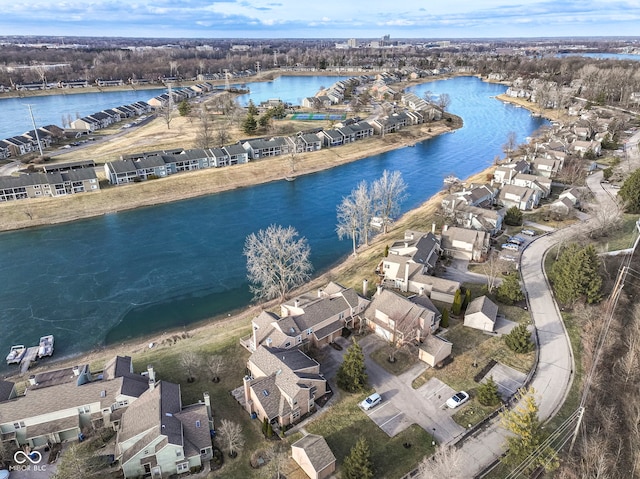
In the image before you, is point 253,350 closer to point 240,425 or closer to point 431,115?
point 240,425

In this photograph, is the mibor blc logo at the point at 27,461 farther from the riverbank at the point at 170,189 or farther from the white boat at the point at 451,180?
the white boat at the point at 451,180

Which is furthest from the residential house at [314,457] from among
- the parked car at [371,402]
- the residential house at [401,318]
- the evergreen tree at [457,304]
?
the evergreen tree at [457,304]

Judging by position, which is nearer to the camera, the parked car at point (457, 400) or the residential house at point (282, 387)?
the residential house at point (282, 387)

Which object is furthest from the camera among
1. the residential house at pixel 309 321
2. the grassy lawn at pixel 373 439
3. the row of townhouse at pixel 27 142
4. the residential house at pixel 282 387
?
the row of townhouse at pixel 27 142

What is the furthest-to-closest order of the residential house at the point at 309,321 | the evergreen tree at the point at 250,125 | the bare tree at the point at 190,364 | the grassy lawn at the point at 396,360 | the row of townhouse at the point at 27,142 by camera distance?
1. the evergreen tree at the point at 250,125
2. the row of townhouse at the point at 27,142
3. the residential house at the point at 309,321
4. the grassy lawn at the point at 396,360
5. the bare tree at the point at 190,364

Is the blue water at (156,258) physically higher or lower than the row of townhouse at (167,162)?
lower

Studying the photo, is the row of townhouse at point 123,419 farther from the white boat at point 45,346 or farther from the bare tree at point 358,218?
the bare tree at point 358,218

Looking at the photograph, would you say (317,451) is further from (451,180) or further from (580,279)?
(451,180)

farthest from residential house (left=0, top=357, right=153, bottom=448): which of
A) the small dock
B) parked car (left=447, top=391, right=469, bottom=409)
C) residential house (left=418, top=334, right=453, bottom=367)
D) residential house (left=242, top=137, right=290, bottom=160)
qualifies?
residential house (left=242, top=137, right=290, bottom=160)

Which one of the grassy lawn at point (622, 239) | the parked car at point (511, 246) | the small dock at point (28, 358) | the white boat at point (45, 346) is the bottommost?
the small dock at point (28, 358)
